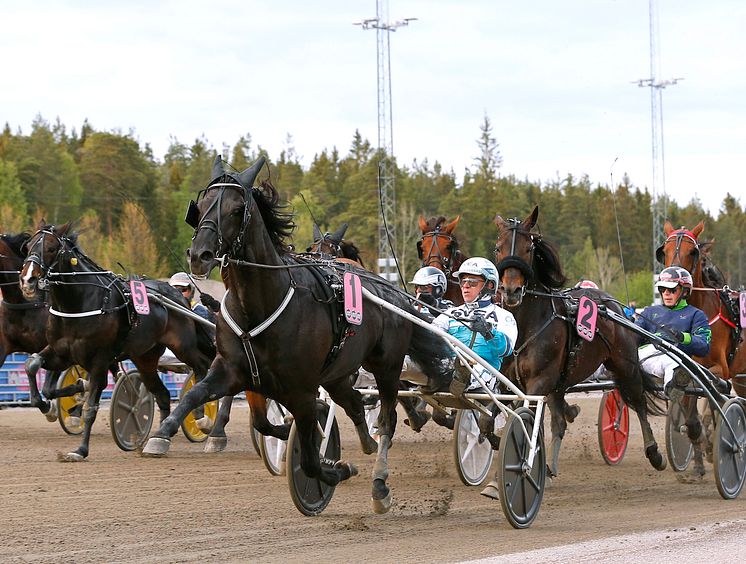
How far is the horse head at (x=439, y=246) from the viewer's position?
445 inches

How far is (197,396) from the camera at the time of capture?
5961 millimetres

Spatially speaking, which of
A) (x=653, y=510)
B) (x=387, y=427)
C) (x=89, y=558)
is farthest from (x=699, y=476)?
(x=89, y=558)

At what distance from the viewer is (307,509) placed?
23.3 feet

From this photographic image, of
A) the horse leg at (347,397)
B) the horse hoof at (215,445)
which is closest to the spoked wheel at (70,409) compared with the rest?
the horse hoof at (215,445)

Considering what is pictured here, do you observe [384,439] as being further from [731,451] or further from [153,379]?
[153,379]

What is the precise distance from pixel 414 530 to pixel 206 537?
127cm

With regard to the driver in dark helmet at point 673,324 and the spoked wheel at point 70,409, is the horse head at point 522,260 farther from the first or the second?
the spoked wheel at point 70,409

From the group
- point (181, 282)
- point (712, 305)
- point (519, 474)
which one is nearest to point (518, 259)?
point (519, 474)

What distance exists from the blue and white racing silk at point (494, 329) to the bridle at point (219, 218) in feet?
6.39

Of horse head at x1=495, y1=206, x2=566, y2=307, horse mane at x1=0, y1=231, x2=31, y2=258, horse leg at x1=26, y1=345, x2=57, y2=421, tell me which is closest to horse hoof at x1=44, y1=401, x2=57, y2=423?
horse leg at x1=26, y1=345, x2=57, y2=421

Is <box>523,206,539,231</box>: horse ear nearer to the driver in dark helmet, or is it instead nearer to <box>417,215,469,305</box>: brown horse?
the driver in dark helmet

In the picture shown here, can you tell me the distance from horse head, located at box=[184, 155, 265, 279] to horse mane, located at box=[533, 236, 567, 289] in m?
3.01

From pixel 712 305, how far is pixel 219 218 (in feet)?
19.9

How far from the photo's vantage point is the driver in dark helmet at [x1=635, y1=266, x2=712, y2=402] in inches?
365
